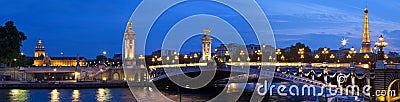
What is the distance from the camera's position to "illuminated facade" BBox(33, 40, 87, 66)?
328ft

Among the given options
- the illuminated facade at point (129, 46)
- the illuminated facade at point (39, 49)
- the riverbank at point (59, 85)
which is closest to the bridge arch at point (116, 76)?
the illuminated facade at point (129, 46)

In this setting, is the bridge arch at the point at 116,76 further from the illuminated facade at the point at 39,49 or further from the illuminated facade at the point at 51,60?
the illuminated facade at the point at 39,49

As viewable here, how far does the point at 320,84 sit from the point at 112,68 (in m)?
37.9

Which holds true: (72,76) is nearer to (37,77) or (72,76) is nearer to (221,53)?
(37,77)

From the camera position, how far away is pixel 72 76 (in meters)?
73.9

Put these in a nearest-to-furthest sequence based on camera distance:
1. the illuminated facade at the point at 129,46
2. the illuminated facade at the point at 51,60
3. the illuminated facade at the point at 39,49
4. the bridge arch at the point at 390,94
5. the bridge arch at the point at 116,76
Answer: the bridge arch at the point at 390,94
the bridge arch at the point at 116,76
the illuminated facade at the point at 129,46
the illuminated facade at the point at 51,60
the illuminated facade at the point at 39,49

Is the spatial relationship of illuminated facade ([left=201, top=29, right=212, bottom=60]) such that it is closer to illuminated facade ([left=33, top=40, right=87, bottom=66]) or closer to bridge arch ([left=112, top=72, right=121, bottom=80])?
bridge arch ([left=112, top=72, right=121, bottom=80])

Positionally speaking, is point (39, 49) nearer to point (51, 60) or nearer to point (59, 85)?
point (51, 60)

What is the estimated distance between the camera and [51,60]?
10412 cm

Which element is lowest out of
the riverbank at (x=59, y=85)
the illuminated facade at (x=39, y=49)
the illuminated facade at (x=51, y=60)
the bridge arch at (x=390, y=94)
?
the riverbank at (x=59, y=85)

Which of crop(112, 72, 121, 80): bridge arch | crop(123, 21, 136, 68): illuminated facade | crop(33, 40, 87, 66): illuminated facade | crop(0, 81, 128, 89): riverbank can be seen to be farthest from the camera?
crop(33, 40, 87, 66): illuminated facade

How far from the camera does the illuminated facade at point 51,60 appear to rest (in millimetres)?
100000

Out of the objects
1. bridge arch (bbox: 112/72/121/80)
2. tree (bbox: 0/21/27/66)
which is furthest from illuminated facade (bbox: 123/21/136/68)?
tree (bbox: 0/21/27/66)

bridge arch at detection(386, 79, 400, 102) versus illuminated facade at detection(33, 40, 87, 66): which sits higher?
illuminated facade at detection(33, 40, 87, 66)
